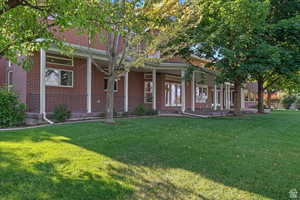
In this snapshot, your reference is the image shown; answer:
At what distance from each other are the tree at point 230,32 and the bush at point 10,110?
31.7 feet

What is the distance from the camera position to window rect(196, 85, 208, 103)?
83.3 ft

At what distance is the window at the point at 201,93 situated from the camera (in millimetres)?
25391

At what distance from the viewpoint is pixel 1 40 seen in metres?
5.05

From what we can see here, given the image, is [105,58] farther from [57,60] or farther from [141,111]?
Answer: [141,111]

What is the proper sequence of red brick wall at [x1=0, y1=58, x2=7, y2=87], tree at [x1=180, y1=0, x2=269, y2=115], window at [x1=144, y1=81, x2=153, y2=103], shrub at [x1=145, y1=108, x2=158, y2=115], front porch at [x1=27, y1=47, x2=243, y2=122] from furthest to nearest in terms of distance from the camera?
window at [x1=144, y1=81, x2=153, y2=103] < shrub at [x1=145, y1=108, x2=158, y2=115] < red brick wall at [x1=0, y1=58, x2=7, y2=87] < tree at [x1=180, y1=0, x2=269, y2=115] < front porch at [x1=27, y1=47, x2=243, y2=122]

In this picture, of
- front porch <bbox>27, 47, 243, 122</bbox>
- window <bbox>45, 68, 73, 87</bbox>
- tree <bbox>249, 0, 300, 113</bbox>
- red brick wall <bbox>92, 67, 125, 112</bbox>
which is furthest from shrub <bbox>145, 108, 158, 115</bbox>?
tree <bbox>249, 0, 300, 113</bbox>

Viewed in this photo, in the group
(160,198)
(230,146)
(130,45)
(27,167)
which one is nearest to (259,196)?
(160,198)

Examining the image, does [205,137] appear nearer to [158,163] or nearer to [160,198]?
[158,163]

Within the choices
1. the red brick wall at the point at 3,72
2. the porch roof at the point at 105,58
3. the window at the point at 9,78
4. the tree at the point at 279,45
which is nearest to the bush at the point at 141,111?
the porch roof at the point at 105,58

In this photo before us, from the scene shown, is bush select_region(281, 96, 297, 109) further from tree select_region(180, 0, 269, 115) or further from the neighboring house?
tree select_region(180, 0, 269, 115)

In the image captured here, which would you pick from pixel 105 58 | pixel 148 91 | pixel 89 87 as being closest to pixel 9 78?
pixel 89 87

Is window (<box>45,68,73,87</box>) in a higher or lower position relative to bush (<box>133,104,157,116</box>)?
higher

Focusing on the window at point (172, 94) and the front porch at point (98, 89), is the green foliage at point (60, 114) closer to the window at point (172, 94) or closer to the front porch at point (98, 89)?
the front porch at point (98, 89)

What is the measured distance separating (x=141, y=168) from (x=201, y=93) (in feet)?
72.0
